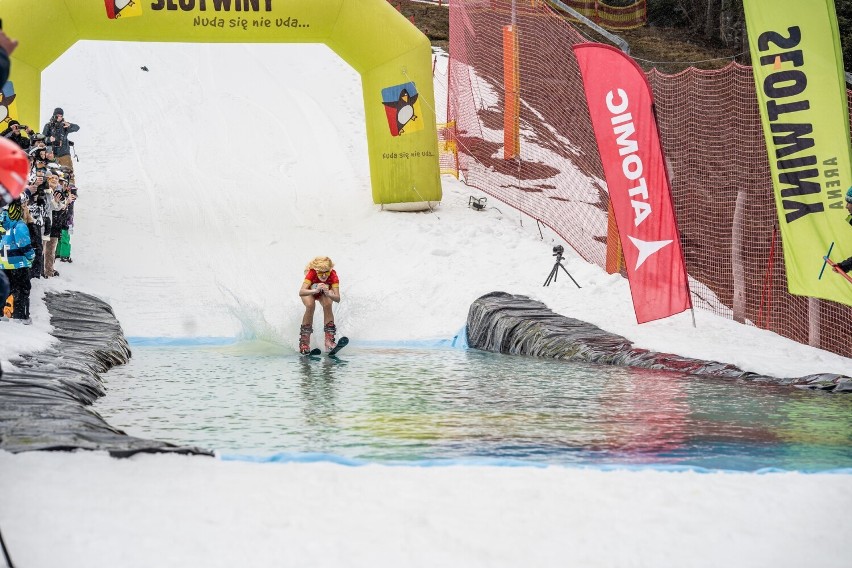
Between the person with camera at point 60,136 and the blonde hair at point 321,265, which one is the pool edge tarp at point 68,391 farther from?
the person with camera at point 60,136

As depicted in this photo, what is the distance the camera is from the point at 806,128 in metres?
8.95

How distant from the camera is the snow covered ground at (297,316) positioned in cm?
392

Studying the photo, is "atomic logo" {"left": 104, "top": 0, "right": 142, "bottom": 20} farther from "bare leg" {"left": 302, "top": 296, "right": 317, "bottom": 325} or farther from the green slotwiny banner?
the green slotwiny banner

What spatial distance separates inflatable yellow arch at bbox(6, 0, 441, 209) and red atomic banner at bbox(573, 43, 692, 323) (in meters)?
6.31

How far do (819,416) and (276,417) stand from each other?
3667mm

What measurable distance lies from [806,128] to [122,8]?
1073 cm

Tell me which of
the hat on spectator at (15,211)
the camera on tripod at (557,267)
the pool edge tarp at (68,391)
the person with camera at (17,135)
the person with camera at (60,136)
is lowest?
the pool edge tarp at (68,391)

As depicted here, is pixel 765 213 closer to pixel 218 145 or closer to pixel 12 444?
pixel 12 444

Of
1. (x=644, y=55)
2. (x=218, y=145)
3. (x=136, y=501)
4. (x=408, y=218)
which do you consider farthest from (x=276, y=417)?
(x=644, y=55)

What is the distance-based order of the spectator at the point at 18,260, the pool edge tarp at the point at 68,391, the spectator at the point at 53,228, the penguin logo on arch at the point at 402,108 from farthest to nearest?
the penguin logo on arch at the point at 402,108 → the spectator at the point at 53,228 → the spectator at the point at 18,260 → the pool edge tarp at the point at 68,391

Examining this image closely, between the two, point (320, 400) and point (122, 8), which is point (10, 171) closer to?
point (320, 400)

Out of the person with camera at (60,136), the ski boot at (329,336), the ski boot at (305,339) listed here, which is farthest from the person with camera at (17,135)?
the ski boot at (329,336)

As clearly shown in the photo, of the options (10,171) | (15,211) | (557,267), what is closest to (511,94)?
(557,267)

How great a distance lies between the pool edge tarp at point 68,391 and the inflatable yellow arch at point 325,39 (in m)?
5.51
